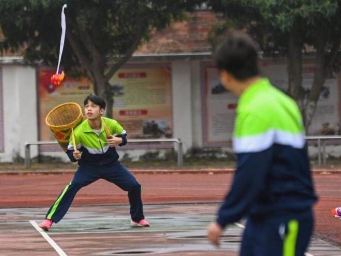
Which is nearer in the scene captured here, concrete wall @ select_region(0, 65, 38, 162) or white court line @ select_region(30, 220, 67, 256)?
white court line @ select_region(30, 220, 67, 256)

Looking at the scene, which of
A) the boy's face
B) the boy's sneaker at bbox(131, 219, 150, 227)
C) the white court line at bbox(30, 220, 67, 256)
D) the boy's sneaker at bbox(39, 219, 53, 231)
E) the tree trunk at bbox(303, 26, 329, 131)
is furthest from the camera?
the tree trunk at bbox(303, 26, 329, 131)

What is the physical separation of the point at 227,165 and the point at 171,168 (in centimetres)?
160

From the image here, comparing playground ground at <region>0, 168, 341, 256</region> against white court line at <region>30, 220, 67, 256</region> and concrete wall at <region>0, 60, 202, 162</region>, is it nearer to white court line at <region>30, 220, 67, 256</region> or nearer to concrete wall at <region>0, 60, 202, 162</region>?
white court line at <region>30, 220, 67, 256</region>

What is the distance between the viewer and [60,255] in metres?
10.7

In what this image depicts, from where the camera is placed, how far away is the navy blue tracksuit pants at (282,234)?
557 centimetres

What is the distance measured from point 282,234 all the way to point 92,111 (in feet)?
24.5

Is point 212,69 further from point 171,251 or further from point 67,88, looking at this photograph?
point 171,251

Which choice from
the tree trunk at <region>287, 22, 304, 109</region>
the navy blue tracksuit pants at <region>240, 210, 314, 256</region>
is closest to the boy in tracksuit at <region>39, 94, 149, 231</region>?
the navy blue tracksuit pants at <region>240, 210, 314, 256</region>

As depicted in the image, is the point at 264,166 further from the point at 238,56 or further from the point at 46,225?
the point at 46,225

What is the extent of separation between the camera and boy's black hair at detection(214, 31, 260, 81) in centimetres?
554

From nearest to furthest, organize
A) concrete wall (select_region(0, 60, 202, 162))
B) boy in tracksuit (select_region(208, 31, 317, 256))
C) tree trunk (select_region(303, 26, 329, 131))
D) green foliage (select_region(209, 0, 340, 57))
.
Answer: boy in tracksuit (select_region(208, 31, 317, 256)), green foliage (select_region(209, 0, 340, 57)), tree trunk (select_region(303, 26, 329, 131)), concrete wall (select_region(0, 60, 202, 162))

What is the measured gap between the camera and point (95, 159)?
43.4 ft

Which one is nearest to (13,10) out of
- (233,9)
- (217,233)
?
(233,9)

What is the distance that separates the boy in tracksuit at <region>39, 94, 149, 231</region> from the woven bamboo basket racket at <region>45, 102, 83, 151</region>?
105mm
